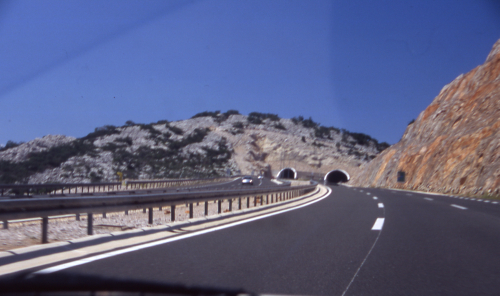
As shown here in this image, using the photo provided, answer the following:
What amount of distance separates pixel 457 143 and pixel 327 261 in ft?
127

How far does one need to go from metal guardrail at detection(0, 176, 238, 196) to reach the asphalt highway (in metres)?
12.9

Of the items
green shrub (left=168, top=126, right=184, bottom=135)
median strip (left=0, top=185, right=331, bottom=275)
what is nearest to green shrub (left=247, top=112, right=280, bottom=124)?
green shrub (left=168, top=126, right=184, bottom=135)

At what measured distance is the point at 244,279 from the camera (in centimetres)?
530

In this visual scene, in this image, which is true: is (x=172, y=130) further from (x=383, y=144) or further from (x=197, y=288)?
(x=197, y=288)

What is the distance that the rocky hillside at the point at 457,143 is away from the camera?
110 feet

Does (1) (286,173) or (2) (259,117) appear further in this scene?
(2) (259,117)

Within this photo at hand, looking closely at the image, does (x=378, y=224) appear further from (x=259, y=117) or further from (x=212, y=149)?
(x=259, y=117)

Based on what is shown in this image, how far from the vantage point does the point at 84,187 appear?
107 ft

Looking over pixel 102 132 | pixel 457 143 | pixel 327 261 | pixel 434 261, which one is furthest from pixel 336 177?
pixel 327 261

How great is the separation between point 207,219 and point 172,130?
109 m

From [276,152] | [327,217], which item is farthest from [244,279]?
[276,152]

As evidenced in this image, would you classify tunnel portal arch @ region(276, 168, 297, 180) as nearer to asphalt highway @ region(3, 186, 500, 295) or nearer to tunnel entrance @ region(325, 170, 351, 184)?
tunnel entrance @ region(325, 170, 351, 184)

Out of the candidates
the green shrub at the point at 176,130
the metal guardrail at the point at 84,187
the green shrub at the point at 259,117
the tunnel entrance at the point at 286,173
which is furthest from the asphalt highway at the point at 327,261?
the green shrub at the point at 259,117

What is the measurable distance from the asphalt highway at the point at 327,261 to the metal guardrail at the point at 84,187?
12.9 m
